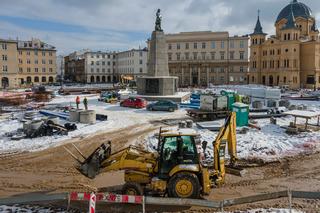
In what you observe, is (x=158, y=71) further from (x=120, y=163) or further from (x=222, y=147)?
(x=120, y=163)

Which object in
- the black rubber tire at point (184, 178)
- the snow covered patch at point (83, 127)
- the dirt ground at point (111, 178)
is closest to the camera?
the black rubber tire at point (184, 178)

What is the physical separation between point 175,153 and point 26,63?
102 metres

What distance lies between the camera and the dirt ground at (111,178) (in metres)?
11.8

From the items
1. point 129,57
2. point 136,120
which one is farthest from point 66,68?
point 136,120

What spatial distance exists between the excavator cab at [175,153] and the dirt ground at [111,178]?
4.78 feet

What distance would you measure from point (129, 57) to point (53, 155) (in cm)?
10367

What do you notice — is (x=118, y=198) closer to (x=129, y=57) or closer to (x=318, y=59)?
(x=318, y=59)

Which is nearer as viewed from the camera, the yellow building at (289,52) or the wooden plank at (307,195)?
the wooden plank at (307,195)

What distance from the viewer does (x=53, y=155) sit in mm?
17297

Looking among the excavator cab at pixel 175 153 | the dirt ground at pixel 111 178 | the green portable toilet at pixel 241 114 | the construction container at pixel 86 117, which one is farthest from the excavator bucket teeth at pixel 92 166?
the construction container at pixel 86 117

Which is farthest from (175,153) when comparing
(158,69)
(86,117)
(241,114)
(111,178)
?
(158,69)

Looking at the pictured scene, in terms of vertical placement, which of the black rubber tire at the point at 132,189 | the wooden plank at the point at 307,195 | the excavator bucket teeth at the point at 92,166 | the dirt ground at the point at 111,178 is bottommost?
the dirt ground at the point at 111,178

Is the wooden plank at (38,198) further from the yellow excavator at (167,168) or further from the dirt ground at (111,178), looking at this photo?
the dirt ground at (111,178)

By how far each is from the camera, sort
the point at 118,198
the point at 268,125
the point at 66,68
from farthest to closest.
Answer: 1. the point at 66,68
2. the point at 268,125
3. the point at 118,198
